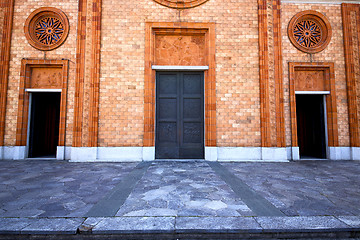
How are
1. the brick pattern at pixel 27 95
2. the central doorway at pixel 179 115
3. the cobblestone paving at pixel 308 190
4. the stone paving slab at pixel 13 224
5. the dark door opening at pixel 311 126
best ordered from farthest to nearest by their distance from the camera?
the dark door opening at pixel 311 126 < the central doorway at pixel 179 115 < the brick pattern at pixel 27 95 < the cobblestone paving at pixel 308 190 < the stone paving slab at pixel 13 224

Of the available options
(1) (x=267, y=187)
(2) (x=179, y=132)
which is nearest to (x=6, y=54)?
(2) (x=179, y=132)

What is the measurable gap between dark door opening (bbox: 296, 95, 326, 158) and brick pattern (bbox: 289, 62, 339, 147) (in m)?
0.30

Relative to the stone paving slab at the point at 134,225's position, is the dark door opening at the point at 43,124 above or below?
above

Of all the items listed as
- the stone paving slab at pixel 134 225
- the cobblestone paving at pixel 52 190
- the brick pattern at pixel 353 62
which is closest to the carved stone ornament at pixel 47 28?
the cobblestone paving at pixel 52 190

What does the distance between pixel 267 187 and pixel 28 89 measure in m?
9.44

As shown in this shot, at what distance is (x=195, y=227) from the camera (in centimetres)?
211

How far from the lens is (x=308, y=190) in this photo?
3.53 meters

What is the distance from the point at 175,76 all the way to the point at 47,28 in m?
5.83

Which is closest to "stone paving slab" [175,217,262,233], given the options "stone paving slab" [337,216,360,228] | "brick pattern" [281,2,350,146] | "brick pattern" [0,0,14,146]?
"stone paving slab" [337,216,360,228]

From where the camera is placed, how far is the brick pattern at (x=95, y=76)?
685 centimetres

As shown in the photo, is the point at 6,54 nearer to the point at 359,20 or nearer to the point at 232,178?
the point at 232,178

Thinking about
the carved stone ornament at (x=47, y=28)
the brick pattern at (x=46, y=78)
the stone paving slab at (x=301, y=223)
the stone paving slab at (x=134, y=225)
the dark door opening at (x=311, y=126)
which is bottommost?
the stone paving slab at (x=301, y=223)

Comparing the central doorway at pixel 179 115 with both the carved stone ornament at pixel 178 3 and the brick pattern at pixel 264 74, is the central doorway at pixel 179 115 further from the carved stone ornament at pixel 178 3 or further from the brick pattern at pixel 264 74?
the carved stone ornament at pixel 178 3

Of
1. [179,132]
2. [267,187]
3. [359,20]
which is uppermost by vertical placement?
[359,20]
